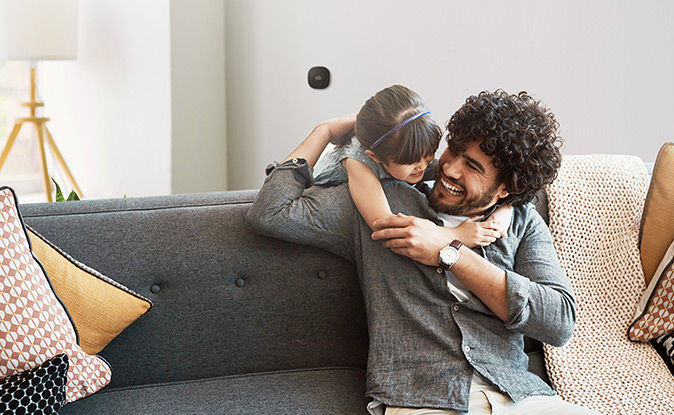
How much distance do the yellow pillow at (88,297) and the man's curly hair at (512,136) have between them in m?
0.83

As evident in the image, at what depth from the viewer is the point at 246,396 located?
1585 mm

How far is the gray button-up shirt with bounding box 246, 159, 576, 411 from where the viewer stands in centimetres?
151

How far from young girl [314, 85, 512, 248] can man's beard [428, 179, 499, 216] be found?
0.03 meters

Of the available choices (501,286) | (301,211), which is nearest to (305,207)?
(301,211)

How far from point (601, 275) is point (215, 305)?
1013 millimetres

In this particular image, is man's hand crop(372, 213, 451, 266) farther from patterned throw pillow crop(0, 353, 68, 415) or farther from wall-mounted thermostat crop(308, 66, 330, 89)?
wall-mounted thermostat crop(308, 66, 330, 89)

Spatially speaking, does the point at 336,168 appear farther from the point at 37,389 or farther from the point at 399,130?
the point at 37,389

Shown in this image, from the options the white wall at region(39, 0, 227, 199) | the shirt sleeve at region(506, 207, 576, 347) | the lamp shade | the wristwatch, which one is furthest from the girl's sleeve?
the lamp shade

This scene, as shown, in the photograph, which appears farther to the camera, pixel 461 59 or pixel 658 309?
pixel 461 59

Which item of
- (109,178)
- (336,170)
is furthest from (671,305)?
(109,178)

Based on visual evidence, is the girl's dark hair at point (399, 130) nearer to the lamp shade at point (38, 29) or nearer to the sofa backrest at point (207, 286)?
the sofa backrest at point (207, 286)

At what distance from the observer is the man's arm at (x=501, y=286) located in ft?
4.98

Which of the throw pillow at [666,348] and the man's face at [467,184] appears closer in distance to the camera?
the man's face at [467,184]

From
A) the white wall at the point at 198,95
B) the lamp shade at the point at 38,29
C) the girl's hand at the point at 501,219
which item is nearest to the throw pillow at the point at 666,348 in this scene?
the girl's hand at the point at 501,219
